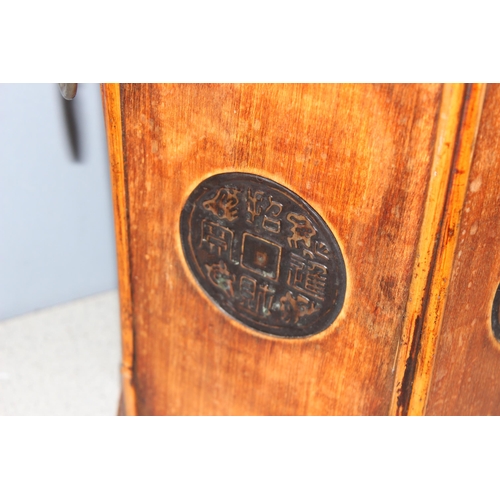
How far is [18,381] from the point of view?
1666mm

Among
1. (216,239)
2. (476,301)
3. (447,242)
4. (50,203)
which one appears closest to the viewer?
(447,242)

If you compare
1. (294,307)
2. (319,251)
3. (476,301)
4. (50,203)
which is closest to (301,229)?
(319,251)

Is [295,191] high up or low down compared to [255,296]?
up

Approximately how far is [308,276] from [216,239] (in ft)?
0.56

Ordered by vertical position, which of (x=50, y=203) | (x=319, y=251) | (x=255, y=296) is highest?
(x=319, y=251)

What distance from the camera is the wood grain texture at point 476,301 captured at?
33.5 inches

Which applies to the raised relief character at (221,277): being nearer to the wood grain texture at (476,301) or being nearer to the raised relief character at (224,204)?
the raised relief character at (224,204)

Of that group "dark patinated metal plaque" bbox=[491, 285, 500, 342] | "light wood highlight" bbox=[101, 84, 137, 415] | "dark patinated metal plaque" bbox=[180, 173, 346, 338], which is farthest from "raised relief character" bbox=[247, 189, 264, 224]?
"dark patinated metal plaque" bbox=[491, 285, 500, 342]

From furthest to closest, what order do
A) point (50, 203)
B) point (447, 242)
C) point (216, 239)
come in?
point (50, 203), point (216, 239), point (447, 242)

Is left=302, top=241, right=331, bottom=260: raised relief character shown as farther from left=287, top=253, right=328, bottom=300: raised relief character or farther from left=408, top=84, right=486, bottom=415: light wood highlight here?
left=408, top=84, right=486, bottom=415: light wood highlight

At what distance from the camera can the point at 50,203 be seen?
1.79 metres

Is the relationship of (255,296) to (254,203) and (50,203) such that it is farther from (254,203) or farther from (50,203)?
(50,203)

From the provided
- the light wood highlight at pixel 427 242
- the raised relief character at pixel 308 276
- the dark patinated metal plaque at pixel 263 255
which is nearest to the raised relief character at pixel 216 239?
the dark patinated metal plaque at pixel 263 255

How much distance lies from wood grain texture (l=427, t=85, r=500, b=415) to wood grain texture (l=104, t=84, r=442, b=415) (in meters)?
0.07
